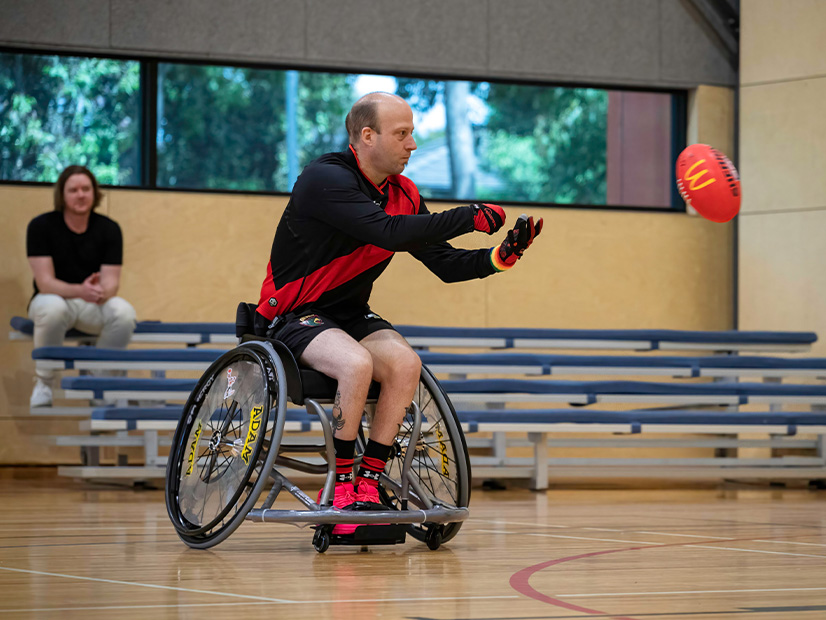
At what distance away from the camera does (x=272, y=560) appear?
2289 millimetres

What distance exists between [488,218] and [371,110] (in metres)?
0.42

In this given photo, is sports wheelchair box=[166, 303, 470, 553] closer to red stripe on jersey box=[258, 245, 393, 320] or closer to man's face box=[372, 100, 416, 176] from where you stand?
red stripe on jersey box=[258, 245, 393, 320]

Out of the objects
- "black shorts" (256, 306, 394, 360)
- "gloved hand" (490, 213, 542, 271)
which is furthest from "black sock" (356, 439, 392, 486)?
"gloved hand" (490, 213, 542, 271)

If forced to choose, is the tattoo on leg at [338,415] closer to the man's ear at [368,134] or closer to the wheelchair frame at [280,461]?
the wheelchair frame at [280,461]

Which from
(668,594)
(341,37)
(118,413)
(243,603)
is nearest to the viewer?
(243,603)

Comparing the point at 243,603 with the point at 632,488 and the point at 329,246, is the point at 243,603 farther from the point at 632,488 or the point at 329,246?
the point at 632,488

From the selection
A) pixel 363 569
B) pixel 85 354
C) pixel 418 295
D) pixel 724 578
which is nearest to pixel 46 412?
pixel 85 354

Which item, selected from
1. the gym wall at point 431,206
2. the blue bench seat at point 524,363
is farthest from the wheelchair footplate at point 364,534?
the gym wall at point 431,206

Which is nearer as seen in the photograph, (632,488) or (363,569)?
(363,569)

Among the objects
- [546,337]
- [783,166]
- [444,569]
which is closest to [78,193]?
[546,337]

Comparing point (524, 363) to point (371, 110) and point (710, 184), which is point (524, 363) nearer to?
point (710, 184)

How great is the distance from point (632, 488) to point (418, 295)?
4.91 feet

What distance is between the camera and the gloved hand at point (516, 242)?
232 cm

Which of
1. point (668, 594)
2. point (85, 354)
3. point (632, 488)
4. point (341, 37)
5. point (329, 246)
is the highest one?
point (341, 37)
